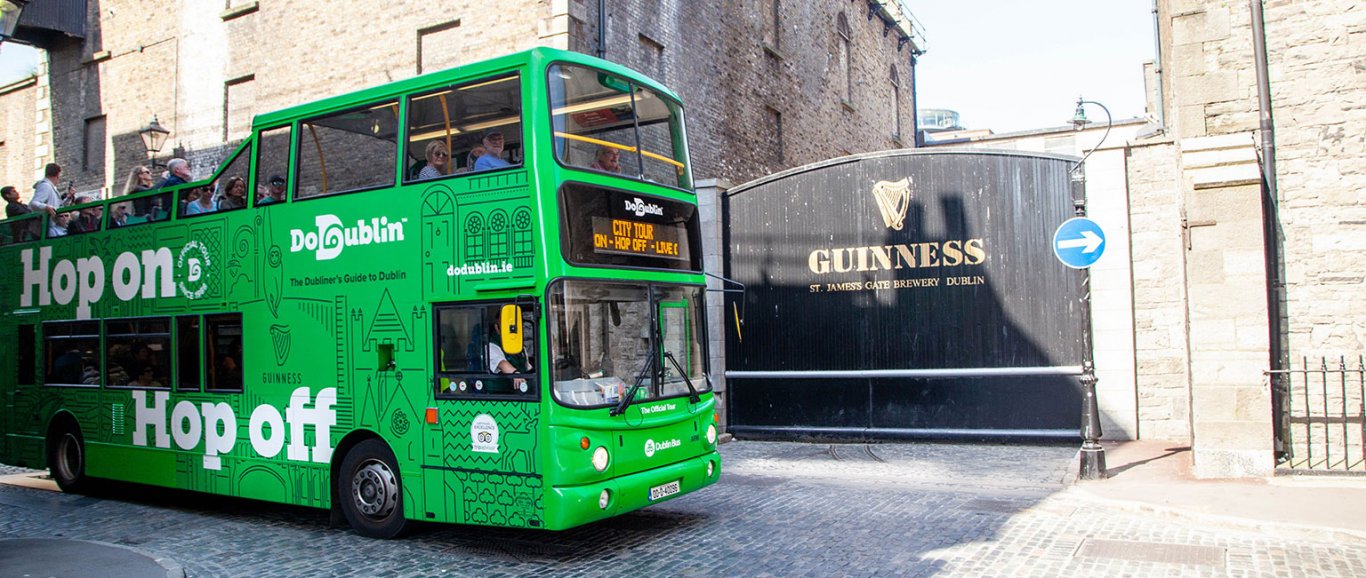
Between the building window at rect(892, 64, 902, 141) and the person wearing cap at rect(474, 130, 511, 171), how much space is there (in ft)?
81.3

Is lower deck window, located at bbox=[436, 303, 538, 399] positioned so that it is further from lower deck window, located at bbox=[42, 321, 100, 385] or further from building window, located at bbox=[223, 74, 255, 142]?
building window, located at bbox=[223, 74, 255, 142]

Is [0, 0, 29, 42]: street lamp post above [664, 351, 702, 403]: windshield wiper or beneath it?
above

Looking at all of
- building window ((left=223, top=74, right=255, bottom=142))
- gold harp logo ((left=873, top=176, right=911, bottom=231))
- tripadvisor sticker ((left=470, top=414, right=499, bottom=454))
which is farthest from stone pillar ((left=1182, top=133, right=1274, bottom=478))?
building window ((left=223, top=74, right=255, bottom=142))

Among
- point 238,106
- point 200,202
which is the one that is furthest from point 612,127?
point 238,106

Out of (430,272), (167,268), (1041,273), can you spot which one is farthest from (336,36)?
(1041,273)

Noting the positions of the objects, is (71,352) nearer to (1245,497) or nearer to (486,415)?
(486,415)

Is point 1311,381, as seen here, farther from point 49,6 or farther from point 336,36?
point 49,6

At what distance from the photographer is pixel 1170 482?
10062 millimetres

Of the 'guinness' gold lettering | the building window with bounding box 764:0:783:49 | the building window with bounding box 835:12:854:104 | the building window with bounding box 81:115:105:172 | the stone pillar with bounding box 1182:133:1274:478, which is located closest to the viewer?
the stone pillar with bounding box 1182:133:1274:478

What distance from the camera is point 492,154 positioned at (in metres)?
8.04

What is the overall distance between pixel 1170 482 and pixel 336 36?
14.5 m

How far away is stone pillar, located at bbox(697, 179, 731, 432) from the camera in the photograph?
15562 millimetres

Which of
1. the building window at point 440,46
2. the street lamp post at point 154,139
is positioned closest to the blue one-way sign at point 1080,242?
the building window at point 440,46

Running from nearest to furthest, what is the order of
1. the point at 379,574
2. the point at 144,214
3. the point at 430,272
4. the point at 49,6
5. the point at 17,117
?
1. the point at 379,574
2. the point at 430,272
3. the point at 144,214
4. the point at 49,6
5. the point at 17,117
